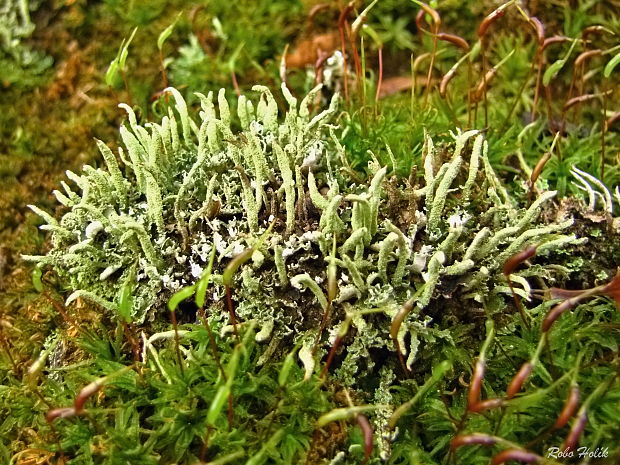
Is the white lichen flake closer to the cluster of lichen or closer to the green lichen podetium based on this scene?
the green lichen podetium

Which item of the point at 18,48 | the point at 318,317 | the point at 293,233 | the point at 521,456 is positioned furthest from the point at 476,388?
the point at 18,48

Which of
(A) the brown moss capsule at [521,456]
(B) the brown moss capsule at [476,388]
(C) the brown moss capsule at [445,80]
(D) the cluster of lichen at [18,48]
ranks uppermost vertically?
(D) the cluster of lichen at [18,48]

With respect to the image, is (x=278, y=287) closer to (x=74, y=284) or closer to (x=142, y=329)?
(x=142, y=329)

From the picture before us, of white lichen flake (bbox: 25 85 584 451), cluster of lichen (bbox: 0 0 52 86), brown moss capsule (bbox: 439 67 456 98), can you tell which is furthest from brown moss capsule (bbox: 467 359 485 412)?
cluster of lichen (bbox: 0 0 52 86)

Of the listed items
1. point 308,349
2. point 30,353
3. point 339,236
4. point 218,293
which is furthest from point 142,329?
point 339,236

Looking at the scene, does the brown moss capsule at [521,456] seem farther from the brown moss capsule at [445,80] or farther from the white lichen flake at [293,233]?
the brown moss capsule at [445,80]

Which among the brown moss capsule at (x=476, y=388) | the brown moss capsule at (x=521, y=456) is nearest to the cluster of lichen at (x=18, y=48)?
the brown moss capsule at (x=476, y=388)
